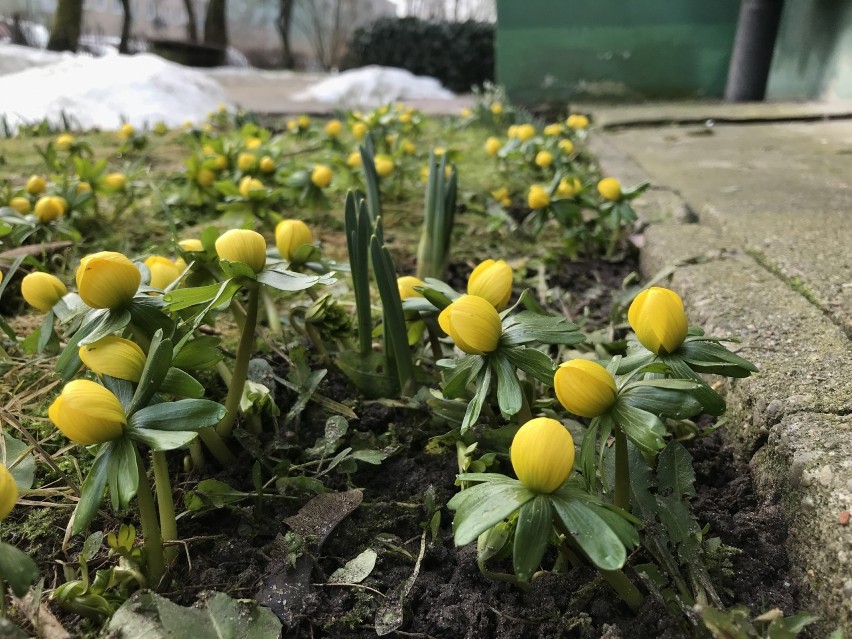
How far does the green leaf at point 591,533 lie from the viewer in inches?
24.2

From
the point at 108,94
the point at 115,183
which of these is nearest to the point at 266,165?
the point at 115,183

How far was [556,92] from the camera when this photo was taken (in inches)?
225

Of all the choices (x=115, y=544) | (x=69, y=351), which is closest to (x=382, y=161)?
(x=69, y=351)

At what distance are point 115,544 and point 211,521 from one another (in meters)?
0.18

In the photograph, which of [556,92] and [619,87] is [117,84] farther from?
[619,87]

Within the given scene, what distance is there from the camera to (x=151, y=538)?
792 millimetres

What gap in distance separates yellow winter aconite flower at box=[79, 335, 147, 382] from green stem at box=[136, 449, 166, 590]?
98mm

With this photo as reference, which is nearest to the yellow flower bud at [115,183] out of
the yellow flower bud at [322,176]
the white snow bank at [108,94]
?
the yellow flower bud at [322,176]

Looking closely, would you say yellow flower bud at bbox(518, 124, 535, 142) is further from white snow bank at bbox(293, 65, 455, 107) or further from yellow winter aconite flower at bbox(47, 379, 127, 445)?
white snow bank at bbox(293, 65, 455, 107)

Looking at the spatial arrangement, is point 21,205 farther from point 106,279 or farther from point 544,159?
point 544,159

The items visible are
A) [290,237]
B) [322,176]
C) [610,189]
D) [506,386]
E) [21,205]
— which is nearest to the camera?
[506,386]

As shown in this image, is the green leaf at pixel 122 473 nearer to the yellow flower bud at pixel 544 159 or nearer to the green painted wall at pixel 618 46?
the yellow flower bud at pixel 544 159

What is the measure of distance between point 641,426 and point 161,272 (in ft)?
2.43

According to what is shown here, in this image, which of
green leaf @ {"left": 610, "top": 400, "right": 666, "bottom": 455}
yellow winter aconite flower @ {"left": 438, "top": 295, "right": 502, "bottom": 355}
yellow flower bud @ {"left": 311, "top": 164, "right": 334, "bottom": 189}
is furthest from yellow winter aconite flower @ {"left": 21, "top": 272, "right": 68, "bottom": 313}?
yellow flower bud @ {"left": 311, "top": 164, "right": 334, "bottom": 189}
